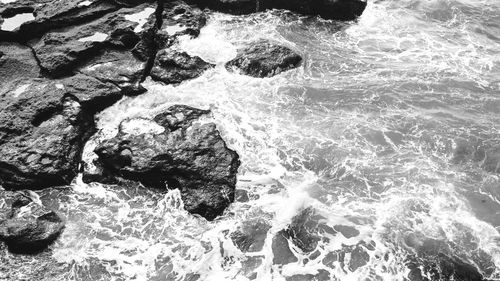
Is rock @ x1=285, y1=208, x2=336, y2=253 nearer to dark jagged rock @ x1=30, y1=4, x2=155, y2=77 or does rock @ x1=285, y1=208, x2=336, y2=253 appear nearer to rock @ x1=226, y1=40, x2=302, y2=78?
Result: rock @ x1=226, y1=40, x2=302, y2=78

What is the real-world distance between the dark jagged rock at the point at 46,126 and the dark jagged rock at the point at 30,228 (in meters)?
1.10

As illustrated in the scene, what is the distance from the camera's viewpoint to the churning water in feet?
29.1

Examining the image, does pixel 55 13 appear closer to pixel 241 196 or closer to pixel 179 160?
pixel 179 160

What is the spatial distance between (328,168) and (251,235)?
294 centimetres

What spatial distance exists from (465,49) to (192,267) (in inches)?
505

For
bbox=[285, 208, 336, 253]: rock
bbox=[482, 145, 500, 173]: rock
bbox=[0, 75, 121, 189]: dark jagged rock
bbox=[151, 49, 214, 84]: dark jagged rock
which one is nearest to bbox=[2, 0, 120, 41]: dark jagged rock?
bbox=[0, 75, 121, 189]: dark jagged rock

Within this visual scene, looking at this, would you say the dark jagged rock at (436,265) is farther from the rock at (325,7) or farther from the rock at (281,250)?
the rock at (325,7)

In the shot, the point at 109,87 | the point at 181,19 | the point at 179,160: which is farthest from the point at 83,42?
the point at 179,160

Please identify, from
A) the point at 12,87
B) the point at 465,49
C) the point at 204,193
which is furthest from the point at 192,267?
the point at 465,49

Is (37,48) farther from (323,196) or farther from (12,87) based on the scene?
(323,196)

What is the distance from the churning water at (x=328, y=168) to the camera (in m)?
8.86

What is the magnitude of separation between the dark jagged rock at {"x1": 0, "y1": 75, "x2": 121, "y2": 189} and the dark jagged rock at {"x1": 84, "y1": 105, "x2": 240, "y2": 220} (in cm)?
102

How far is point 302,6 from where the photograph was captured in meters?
16.8

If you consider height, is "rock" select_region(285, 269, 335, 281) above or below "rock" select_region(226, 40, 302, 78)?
below
